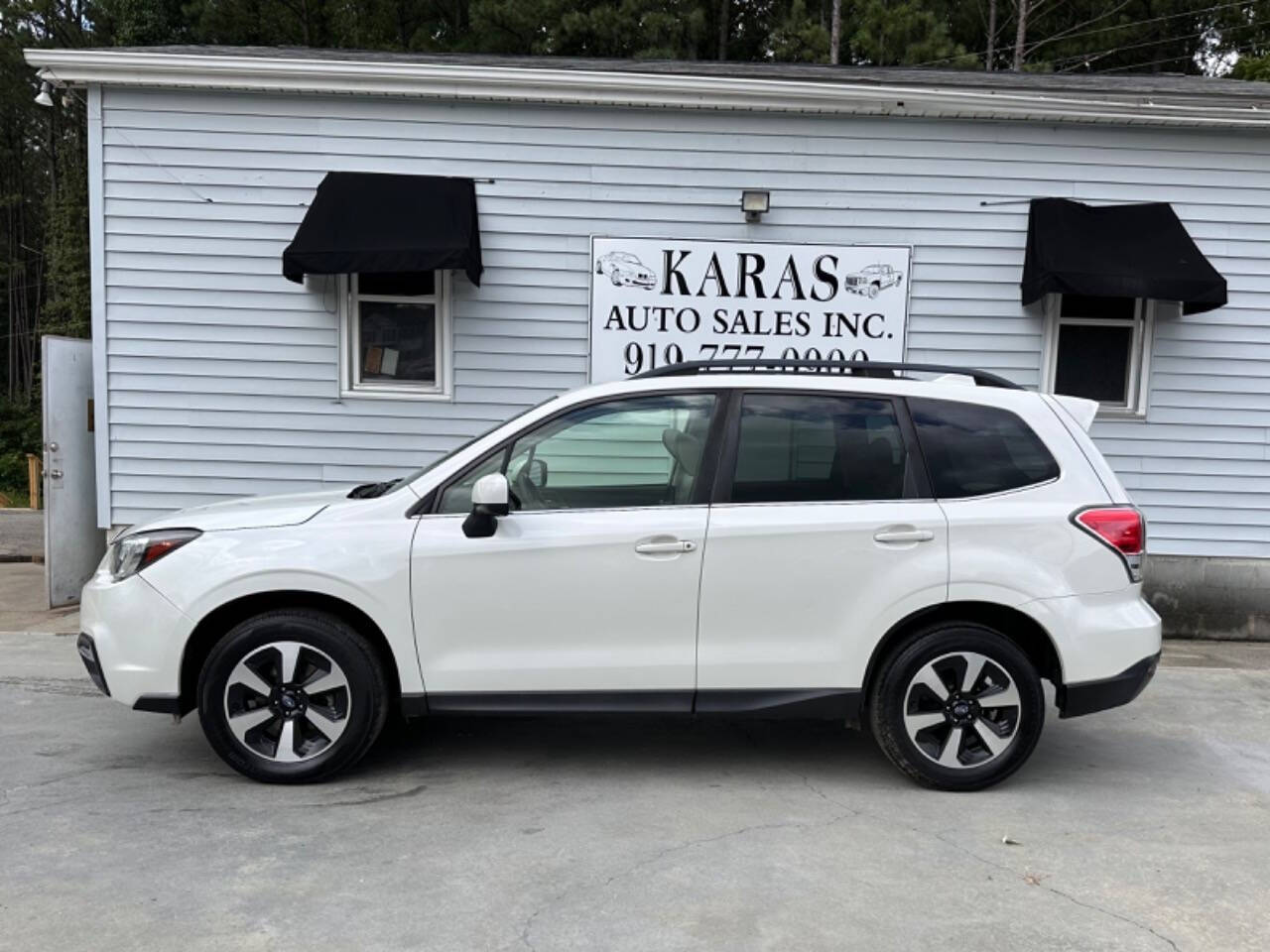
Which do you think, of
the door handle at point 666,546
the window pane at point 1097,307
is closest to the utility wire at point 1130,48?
the window pane at point 1097,307

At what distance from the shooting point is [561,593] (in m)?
4.23

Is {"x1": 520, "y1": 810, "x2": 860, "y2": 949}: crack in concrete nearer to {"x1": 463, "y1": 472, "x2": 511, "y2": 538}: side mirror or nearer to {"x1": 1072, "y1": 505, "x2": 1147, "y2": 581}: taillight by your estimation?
{"x1": 463, "y1": 472, "x2": 511, "y2": 538}: side mirror

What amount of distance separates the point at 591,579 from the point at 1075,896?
2.16 m

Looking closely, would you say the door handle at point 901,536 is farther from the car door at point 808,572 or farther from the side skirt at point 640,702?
the side skirt at point 640,702

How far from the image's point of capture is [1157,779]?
15.5ft

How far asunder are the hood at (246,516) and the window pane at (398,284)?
143 inches

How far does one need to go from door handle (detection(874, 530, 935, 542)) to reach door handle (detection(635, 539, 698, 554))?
0.81 m

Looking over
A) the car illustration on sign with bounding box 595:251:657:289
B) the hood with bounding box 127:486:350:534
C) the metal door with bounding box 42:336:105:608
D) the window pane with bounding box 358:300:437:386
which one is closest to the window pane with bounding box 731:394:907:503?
the hood with bounding box 127:486:350:534

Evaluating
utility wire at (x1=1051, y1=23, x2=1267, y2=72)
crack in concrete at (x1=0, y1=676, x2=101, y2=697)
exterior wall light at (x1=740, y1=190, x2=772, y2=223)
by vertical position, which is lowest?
crack in concrete at (x1=0, y1=676, x2=101, y2=697)

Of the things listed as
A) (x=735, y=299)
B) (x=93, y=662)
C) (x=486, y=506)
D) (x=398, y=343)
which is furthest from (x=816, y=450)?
(x=398, y=343)

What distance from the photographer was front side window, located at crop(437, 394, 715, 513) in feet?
14.2

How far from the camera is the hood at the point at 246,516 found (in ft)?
14.0

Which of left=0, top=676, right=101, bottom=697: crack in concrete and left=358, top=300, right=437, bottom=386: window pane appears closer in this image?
left=0, top=676, right=101, bottom=697: crack in concrete

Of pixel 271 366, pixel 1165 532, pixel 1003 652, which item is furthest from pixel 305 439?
pixel 1165 532
